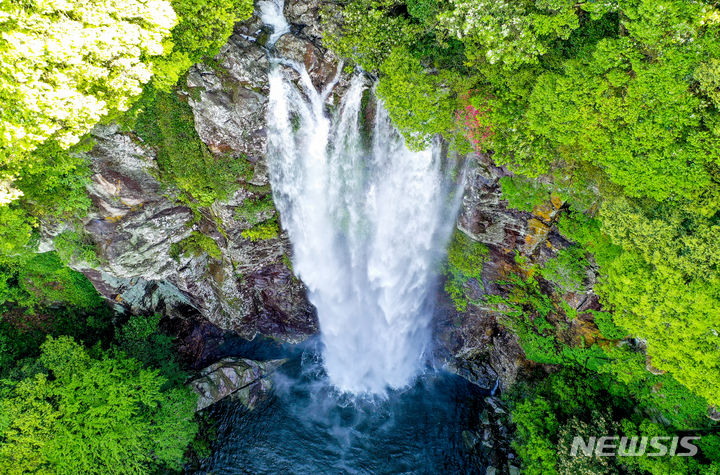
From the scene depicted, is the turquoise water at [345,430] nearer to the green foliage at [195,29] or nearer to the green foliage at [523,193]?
the green foliage at [523,193]

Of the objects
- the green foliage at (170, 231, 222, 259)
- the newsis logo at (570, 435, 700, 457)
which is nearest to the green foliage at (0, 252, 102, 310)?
the green foliage at (170, 231, 222, 259)

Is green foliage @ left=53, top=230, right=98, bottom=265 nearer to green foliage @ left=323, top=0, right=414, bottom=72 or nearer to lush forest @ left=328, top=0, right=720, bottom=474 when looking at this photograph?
green foliage @ left=323, top=0, right=414, bottom=72

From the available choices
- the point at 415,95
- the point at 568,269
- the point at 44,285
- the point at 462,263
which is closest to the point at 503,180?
the point at 568,269

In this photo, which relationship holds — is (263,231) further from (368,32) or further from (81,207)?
(368,32)

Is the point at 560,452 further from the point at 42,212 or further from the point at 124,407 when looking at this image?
the point at 42,212

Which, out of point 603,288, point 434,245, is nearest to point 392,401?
point 434,245

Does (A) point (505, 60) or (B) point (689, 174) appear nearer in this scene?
(B) point (689, 174)
